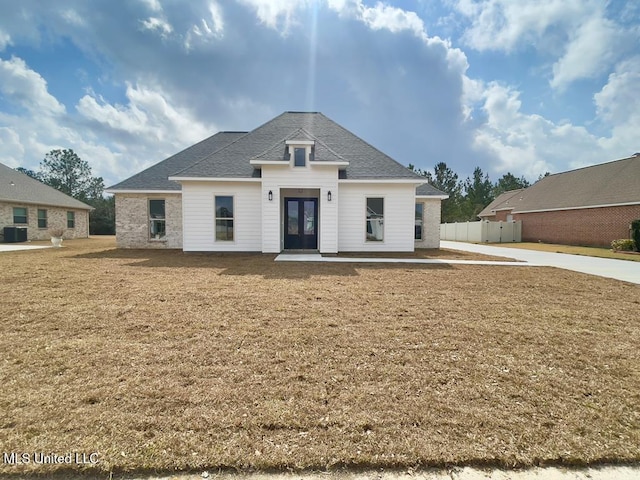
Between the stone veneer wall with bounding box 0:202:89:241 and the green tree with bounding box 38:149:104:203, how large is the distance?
32.2m

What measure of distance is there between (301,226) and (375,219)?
145 inches

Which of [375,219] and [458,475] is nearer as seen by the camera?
[458,475]

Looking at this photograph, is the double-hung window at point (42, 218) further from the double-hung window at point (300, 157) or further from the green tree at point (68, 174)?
the green tree at point (68, 174)

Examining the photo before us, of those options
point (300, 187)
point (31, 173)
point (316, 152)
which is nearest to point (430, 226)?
point (316, 152)

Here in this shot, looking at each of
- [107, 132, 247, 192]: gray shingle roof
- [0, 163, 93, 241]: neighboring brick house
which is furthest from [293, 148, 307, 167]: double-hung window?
[0, 163, 93, 241]: neighboring brick house

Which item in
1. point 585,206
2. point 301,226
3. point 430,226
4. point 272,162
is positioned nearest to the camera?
point 272,162

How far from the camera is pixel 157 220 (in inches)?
606

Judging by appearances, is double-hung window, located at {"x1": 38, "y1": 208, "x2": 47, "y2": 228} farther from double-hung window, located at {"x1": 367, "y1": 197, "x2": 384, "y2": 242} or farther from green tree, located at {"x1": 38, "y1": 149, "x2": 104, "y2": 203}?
green tree, located at {"x1": 38, "y1": 149, "x2": 104, "y2": 203}

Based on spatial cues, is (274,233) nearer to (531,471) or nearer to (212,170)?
(212,170)

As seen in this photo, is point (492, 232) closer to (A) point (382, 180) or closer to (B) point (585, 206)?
(B) point (585, 206)

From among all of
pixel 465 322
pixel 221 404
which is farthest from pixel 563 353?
pixel 221 404

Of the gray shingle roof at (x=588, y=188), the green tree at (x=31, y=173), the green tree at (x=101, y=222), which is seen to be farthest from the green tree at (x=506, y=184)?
the green tree at (x=31, y=173)

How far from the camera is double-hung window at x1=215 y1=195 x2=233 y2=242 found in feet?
43.4

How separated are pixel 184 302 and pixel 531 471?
549cm
